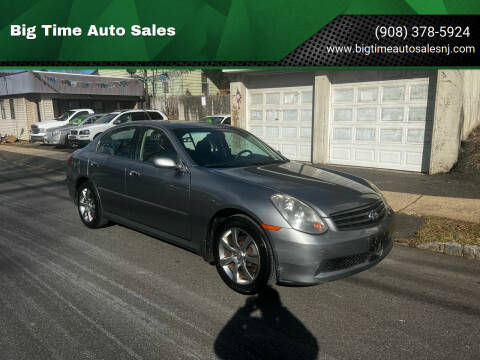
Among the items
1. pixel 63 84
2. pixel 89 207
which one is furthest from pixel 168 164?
pixel 63 84

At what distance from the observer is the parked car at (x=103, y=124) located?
17.3 metres

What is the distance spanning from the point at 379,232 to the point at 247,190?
1.35m

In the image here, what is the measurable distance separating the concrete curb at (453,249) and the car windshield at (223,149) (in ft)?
7.30

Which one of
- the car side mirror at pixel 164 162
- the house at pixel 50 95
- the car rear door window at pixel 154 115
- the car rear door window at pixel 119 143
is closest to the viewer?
the car side mirror at pixel 164 162

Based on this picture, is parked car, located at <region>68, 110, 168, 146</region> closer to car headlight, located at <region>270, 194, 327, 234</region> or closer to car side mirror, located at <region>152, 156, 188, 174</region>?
car side mirror, located at <region>152, 156, 188, 174</region>

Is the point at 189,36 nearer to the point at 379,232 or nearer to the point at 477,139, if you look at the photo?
the point at 477,139

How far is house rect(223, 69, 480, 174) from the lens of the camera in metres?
9.41

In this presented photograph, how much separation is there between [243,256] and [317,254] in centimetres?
77

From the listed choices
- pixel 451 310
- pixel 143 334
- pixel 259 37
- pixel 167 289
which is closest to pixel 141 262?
pixel 167 289

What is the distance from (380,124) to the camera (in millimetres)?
10609

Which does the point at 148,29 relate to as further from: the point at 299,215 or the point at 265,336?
the point at 265,336

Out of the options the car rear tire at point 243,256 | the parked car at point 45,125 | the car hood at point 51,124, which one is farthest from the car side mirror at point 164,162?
the car hood at point 51,124

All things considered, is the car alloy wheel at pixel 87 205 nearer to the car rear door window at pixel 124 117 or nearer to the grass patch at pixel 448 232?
the grass patch at pixel 448 232

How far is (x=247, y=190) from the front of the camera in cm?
375
